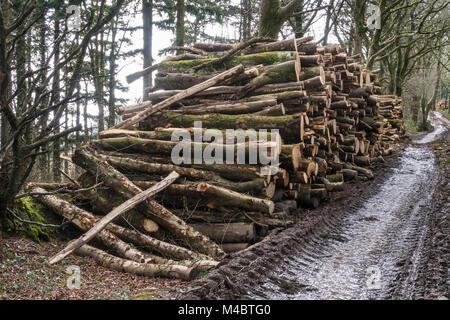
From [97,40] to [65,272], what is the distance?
15.2m

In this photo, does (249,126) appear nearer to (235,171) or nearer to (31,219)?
(235,171)

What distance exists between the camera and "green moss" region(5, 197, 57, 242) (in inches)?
210

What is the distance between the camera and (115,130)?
24.3 ft

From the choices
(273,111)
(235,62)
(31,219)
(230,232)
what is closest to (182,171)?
(230,232)

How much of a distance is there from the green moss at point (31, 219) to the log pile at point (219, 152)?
295mm

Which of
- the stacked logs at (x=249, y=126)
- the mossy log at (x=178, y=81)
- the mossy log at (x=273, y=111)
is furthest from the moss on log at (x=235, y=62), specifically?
the mossy log at (x=273, y=111)

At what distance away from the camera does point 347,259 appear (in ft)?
16.7

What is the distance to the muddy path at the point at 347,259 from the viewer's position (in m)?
3.90

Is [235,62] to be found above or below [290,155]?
above

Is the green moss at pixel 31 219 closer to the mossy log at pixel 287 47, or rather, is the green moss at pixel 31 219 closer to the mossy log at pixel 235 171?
the mossy log at pixel 235 171

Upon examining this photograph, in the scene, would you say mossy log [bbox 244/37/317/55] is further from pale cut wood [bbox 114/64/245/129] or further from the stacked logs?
pale cut wood [bbox 114/64/245/129]

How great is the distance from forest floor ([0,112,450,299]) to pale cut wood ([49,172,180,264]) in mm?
195

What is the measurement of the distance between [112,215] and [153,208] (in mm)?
642
